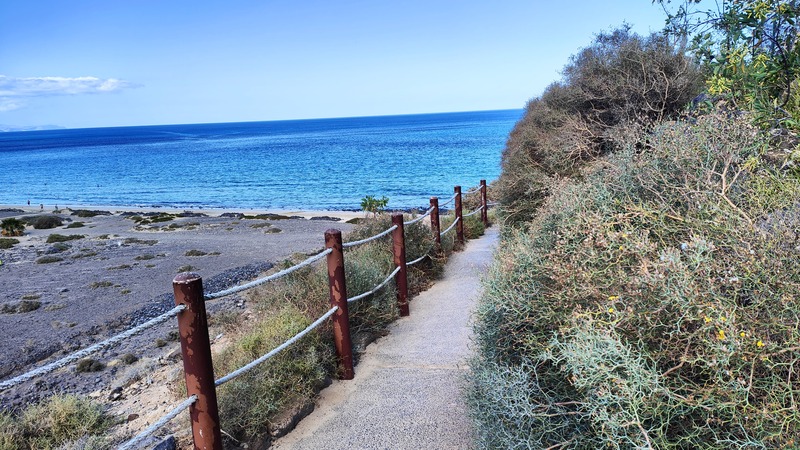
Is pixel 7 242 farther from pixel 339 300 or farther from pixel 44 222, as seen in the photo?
pixel 339 300

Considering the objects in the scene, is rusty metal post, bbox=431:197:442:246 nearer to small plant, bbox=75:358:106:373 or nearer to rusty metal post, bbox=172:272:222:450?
small plant, bbox=75:358:106:373

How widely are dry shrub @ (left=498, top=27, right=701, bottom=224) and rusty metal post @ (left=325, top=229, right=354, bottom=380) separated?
3.82 meters

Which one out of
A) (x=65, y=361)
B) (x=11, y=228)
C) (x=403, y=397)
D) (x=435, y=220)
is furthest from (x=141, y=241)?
(x=65, y=361)

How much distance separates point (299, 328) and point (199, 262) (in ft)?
35.2

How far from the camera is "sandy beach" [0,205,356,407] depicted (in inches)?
307

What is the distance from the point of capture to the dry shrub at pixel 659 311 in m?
1.86

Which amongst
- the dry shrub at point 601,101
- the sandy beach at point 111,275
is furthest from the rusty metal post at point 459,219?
the sandy beach at point 111,275

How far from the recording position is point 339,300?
4.50m

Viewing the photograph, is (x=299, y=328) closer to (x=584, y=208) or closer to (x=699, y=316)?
(x=584, y=208)

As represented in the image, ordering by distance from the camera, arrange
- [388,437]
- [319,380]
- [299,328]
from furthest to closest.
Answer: [299,328]
[319,380]
[388,437]

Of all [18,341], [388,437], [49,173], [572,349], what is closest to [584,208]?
[572,349]

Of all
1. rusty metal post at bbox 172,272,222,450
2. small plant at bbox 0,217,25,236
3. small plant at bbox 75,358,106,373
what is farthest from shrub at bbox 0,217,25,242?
rusty metal post at bbox 172,272,222,450

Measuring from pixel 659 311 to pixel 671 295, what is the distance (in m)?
0.12

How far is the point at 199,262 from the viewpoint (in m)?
14.4
